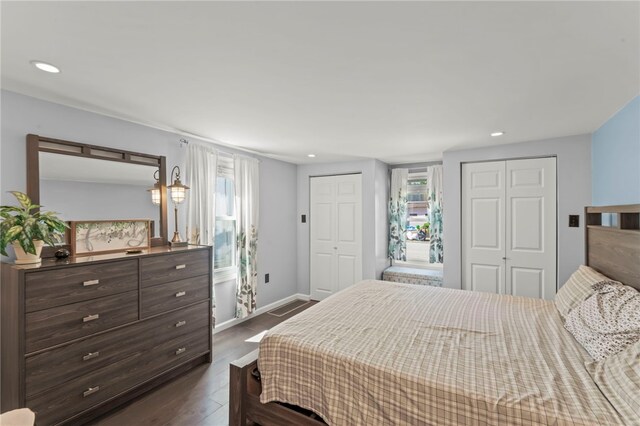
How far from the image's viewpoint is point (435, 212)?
14.4ft

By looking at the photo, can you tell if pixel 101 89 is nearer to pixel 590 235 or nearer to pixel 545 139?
pixel 590 235

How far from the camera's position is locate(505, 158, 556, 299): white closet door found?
330 cm

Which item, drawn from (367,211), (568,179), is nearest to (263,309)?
(367,211)

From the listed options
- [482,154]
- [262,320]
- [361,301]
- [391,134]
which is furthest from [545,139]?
[262,320]

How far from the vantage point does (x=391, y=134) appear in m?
3.04

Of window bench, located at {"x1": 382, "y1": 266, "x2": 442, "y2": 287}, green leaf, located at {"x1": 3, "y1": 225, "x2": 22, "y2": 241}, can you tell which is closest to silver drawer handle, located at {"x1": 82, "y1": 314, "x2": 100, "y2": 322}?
green leaf, located at {"x1": 3, "y1": 225, "x2": 22, "y2": 241}

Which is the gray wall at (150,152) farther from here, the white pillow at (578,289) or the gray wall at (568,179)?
the white pillow at (578,289)

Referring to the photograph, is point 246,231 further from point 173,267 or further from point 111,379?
point 111,379

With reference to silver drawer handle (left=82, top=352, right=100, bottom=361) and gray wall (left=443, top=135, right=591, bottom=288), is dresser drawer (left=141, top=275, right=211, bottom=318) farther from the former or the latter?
gray wall (left=443, top=135, right=591, bottom=288)

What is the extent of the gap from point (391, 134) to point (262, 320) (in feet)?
9.70

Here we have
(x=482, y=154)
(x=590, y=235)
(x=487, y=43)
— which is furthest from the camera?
(x=482, y=154)

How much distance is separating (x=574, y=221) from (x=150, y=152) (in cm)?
454

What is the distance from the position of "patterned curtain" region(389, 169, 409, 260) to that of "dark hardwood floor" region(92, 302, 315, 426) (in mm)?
2940

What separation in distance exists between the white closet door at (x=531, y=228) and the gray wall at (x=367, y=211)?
1706 mm
